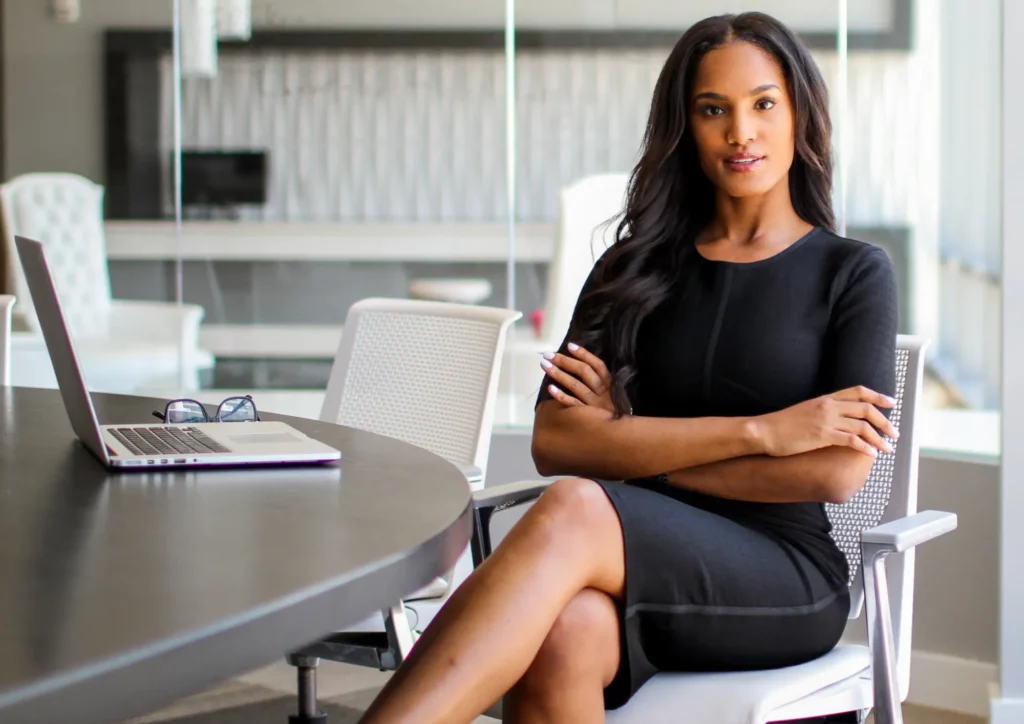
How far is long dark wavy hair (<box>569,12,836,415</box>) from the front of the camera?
6.80ft

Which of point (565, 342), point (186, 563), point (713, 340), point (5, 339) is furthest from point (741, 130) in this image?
point (5, 339)

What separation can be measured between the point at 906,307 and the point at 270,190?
2.15 m

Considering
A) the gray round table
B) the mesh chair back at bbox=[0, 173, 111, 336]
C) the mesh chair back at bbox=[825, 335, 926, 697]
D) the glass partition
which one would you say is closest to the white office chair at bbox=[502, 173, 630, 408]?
the glass partition

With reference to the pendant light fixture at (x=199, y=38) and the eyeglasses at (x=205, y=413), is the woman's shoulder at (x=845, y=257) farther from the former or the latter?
the pendant light fixture at (x=199, y=38)

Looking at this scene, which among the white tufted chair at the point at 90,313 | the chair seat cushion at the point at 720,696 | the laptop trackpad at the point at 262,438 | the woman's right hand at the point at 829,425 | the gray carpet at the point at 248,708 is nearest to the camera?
the laptop trackpad at the point at 262,438

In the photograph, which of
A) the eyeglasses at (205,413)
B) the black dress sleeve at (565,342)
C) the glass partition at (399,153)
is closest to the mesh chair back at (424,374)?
the black dress sleeve at (565,342)

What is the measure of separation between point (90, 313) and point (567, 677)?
3596mm

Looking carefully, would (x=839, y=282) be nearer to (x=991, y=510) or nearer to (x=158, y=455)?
(x=158, y=455)

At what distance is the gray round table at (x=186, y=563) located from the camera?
2.46ft

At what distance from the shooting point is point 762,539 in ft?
5.92

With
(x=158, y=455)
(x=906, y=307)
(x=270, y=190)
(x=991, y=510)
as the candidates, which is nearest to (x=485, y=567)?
(x=158, y=455)

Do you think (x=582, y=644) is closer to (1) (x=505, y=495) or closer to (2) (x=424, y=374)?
(1) (x=505, y=495)

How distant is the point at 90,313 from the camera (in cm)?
473

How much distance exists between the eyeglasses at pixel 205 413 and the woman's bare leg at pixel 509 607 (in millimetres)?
386
